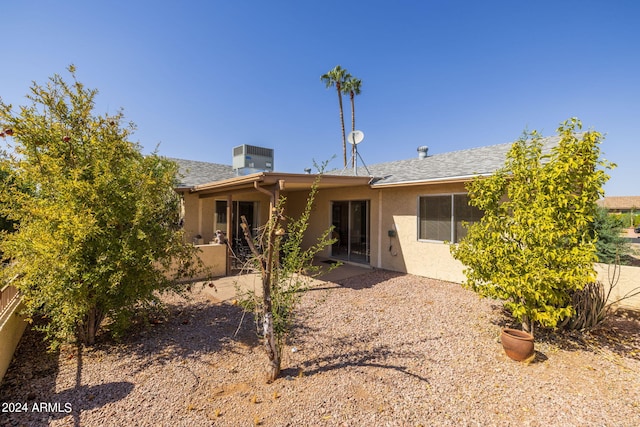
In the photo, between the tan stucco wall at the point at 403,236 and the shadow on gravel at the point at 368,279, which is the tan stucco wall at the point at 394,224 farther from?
the shadow on gravel at the point at 368,279

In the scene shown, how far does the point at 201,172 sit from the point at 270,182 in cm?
772

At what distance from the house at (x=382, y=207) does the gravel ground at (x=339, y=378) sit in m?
3.06

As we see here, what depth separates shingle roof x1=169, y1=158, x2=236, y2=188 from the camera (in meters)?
11.2

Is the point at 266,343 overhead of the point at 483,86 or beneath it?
beneath

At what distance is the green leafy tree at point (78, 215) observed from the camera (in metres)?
3.68

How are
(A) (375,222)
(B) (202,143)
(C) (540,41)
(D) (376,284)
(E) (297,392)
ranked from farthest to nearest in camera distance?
(B) (202,143)
(A) (375,222)
(C) (540,41)
(D) (376,284)
(E) (297,392)

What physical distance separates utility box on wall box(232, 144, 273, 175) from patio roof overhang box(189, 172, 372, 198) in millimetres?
3903

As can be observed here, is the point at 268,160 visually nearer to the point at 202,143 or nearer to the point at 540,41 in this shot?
the point at 202,143

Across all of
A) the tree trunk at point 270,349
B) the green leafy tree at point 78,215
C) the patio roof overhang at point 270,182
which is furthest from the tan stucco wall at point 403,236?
the green leafy tree at point 78,215

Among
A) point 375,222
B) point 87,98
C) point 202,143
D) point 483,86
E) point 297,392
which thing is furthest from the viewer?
point 202,143

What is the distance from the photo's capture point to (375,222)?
954 cm

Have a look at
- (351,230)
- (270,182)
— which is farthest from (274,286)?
(351,230)

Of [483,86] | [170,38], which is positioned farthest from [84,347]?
[483,86]

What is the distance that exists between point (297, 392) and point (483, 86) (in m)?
13.5
